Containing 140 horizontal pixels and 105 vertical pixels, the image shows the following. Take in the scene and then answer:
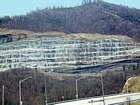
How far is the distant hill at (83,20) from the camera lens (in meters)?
147

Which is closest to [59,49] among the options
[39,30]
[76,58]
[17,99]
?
[76,58]

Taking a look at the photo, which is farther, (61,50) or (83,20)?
(83,20)

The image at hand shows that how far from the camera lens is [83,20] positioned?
16200 cm

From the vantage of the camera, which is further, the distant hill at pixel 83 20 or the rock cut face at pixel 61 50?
the distant hill at pixel 83 20

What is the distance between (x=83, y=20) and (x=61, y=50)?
34.9 m

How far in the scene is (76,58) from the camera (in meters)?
130

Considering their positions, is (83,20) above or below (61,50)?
above

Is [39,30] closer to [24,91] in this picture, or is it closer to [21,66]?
[21,66]

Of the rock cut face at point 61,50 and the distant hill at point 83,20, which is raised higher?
the distant hill at point 83,20

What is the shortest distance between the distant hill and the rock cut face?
775cm

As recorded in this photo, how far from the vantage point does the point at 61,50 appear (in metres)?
132

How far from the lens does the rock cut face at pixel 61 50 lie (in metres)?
126

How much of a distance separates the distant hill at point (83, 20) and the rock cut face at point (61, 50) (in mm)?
7750

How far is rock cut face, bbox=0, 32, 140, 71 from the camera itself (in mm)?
125625
